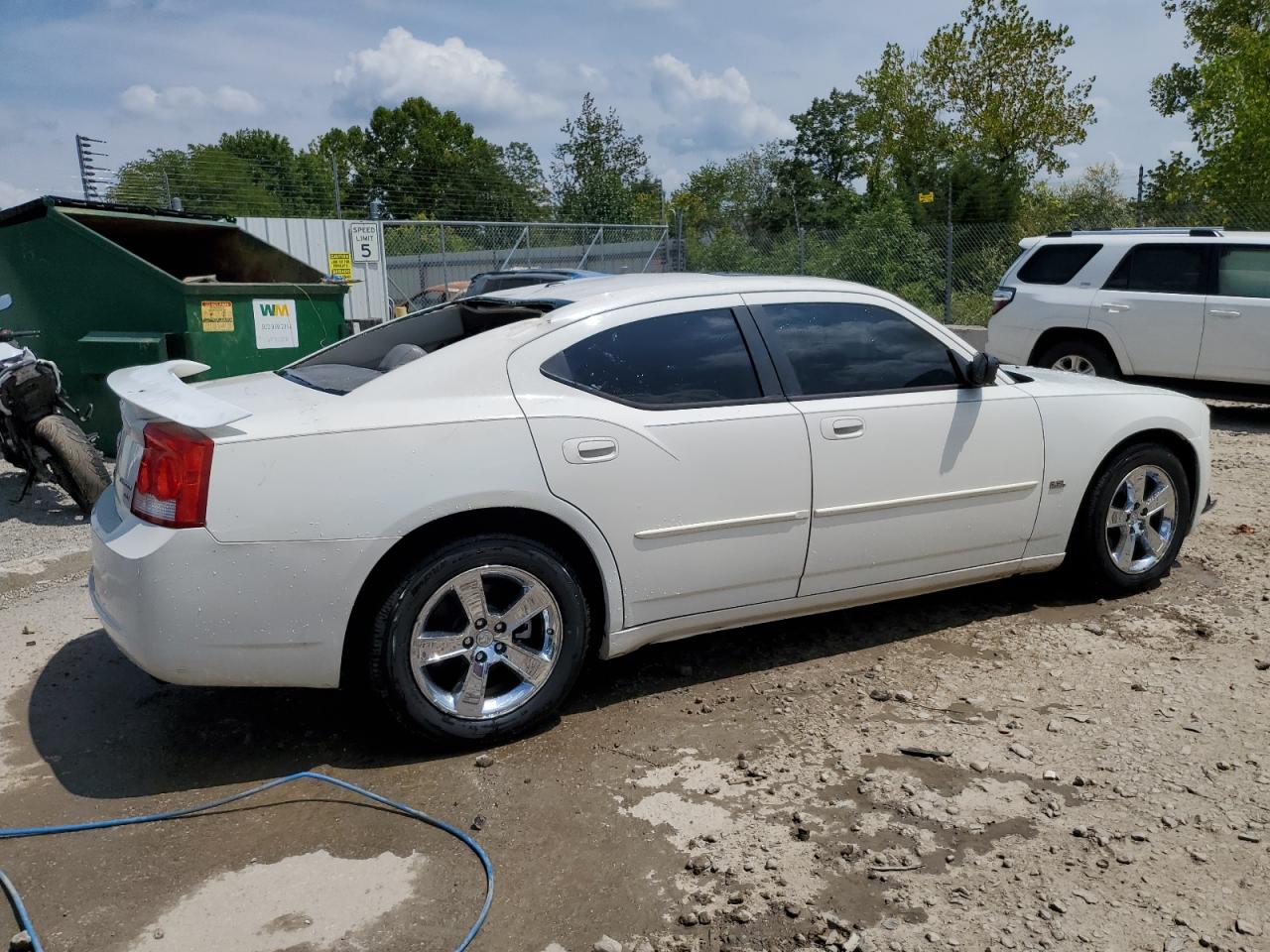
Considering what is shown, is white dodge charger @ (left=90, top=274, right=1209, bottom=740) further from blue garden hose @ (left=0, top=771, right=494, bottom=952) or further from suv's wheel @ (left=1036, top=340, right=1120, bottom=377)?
suv's wheel @ (left=1036, top=340, right=1120, bottom=377)

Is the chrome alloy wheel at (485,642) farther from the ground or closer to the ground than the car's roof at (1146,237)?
closer to the ground

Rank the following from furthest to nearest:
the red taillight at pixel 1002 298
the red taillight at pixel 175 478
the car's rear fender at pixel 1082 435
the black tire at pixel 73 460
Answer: the red taillight at pixel 1002 298 → the black tire at pixel 73 460 → the car's rear fender at pixel 1082 435 → the red taillight at pixel 175 478

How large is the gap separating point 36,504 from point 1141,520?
22.1 feet

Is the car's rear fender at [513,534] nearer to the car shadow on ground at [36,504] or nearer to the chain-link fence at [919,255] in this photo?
the car shadow on ground at [36,504]

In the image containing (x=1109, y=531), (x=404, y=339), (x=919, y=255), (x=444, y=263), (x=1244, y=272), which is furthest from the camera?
(x=444, y=263)

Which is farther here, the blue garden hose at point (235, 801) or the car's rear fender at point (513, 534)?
the car's rear fender at point (513, 534)

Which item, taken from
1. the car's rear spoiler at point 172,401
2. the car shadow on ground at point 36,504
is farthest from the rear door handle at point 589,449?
the car shadow on ground at point 36,504

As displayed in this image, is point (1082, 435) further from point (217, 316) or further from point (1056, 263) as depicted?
point (1056, 263)

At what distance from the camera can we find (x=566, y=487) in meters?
3.48

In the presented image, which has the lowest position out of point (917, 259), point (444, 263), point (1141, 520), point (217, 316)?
point (1141, 520)

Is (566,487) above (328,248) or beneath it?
beneath

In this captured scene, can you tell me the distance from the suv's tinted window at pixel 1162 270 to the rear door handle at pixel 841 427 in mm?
7055

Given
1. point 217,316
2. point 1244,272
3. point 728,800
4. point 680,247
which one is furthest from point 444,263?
point 728,800

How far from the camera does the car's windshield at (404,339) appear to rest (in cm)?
388
